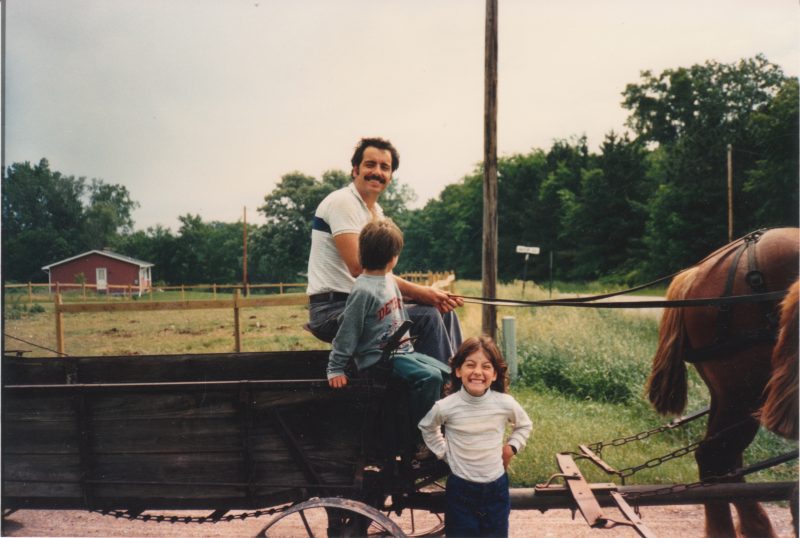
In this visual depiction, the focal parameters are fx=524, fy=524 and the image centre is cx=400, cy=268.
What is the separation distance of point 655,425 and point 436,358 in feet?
11.9

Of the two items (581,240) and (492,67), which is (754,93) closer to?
(492,67)

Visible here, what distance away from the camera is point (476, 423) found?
238 cm

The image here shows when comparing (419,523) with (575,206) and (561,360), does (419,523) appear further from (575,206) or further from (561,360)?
(575,206)

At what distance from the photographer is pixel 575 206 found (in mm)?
34312

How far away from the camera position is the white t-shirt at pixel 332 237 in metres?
2.78

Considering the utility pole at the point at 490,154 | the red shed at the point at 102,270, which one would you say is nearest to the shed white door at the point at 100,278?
the red shed at the point at 102,270

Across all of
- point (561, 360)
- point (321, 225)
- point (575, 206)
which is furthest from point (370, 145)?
point (575, 206)

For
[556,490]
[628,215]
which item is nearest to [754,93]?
[556,490]

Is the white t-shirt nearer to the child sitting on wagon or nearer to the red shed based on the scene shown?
the child sitting on wagon

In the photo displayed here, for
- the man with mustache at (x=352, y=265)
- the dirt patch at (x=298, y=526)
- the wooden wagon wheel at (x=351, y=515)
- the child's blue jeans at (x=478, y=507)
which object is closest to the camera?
the wooden wagon wheel at (x=351, y=515)

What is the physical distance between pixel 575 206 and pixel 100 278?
3092 centimetres

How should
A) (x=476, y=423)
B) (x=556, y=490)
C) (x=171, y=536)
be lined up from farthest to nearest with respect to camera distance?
(x=171, y=536) < (x=556, y=490) < (x=476, y=423)

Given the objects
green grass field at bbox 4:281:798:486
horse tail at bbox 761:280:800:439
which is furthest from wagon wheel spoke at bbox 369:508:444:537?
horse tail at bbox 761:280:800:439

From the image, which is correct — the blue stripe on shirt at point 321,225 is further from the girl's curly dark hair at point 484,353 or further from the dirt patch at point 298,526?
the dirt patch at point 298,526
